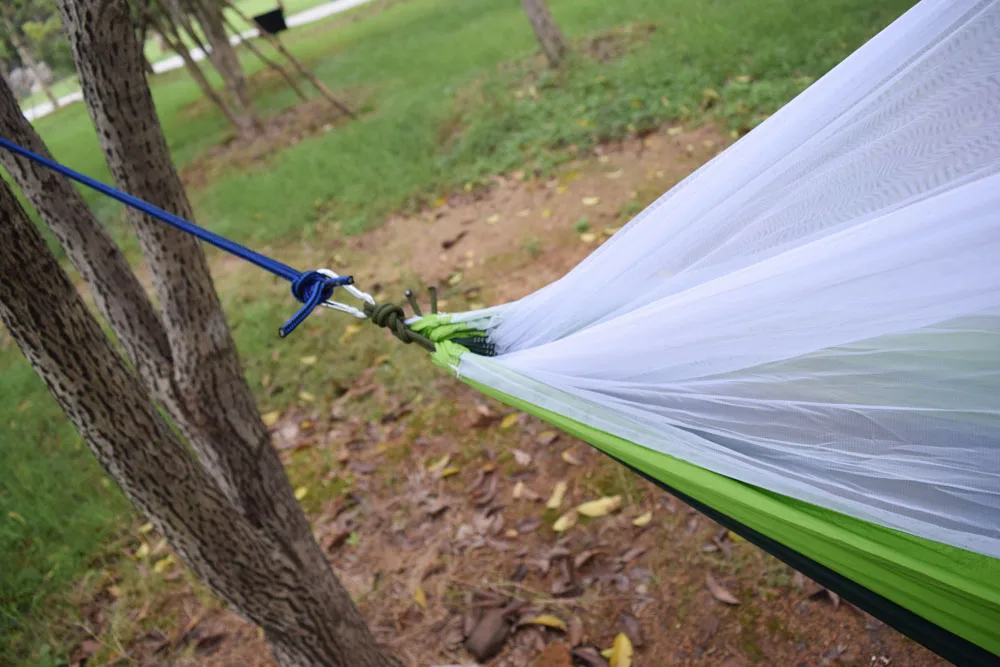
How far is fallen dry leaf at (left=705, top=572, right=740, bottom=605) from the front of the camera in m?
1.77

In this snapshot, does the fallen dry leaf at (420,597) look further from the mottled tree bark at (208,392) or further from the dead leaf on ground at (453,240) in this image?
the dead leaf on ground at (453,240)

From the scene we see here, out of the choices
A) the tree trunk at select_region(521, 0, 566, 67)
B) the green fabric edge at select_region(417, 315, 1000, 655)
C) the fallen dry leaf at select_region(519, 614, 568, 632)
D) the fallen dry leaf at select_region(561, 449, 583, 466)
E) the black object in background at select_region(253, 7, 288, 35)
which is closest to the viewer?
the green fabric edge at select_region(417, 315, 1000, 655)

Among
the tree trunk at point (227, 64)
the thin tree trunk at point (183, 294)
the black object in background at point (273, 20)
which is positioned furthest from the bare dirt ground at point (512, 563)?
the black object in background at point (273, 20)

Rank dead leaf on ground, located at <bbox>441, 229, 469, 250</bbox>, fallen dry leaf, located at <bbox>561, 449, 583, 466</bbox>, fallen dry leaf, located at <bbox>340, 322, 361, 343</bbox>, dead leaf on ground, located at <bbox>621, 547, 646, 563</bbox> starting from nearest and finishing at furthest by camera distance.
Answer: dead leaf on ground, located at <bbox>621, 547, 646, 563</bbox>, fallen dry leaf, located at <bbox>561, 449, 583, 466</bbox>, fallen dry leaf, located at <bbox>340, 322, 361, 343</bbox>, dead leaf on ground, located at <bbox>441, 229, 469, 250</bbox>

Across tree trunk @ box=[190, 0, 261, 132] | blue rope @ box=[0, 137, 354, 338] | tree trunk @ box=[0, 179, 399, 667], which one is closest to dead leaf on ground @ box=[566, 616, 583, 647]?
tree trunk @ box=[0, 179, 399, 667]

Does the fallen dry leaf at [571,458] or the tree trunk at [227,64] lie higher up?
the tree trunk at [227,64]

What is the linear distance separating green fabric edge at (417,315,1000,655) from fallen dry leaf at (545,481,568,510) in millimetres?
1139

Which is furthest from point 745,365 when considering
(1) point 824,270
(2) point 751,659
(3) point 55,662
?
(3) point 55,662

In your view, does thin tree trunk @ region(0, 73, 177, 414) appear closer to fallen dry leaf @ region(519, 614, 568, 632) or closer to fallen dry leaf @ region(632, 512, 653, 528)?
fallen dry leaf @ region(519, 614, 568, 632)

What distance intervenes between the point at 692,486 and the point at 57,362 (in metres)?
1.10

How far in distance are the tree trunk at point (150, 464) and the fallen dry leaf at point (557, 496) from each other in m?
0.72

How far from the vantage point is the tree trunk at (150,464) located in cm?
125

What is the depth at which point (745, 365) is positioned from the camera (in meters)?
1.08

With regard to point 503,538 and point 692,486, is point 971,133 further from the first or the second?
point 503,538
